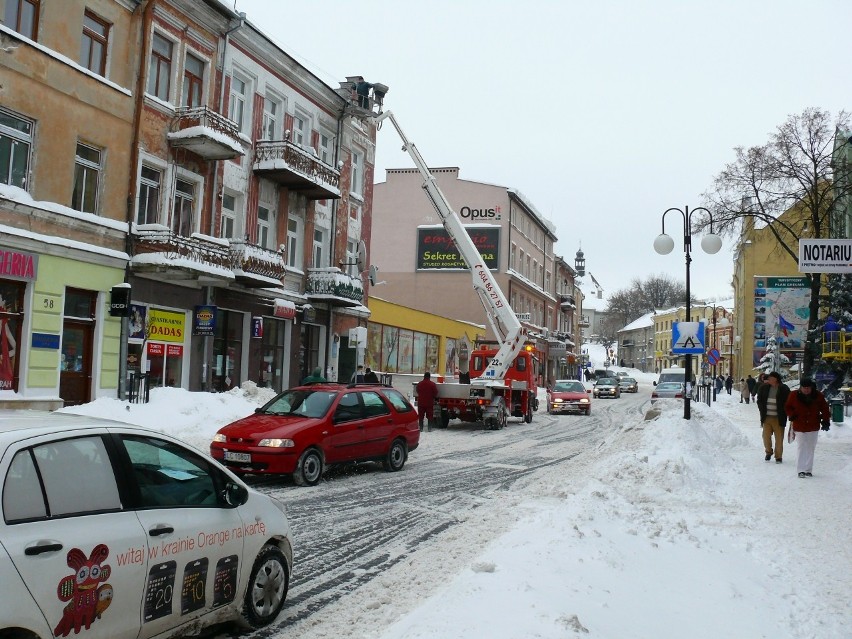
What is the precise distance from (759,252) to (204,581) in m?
64.8

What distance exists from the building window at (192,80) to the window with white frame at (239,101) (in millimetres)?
1527

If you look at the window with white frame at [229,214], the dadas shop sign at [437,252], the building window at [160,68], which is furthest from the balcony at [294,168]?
the dadas shop sign at [437,252]

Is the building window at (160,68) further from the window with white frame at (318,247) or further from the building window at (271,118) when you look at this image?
the window with white frame at (318,247)

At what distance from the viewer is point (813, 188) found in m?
29.9

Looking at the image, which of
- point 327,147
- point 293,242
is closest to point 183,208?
point 293,242

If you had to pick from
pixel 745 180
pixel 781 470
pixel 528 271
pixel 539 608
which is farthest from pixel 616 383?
pixel 539 608

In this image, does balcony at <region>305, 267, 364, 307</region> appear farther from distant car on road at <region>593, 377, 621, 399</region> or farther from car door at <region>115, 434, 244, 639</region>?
distant car on road at <region>593, 377, 621, 399</region>

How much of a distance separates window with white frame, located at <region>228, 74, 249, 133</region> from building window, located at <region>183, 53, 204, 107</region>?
60.1 inches

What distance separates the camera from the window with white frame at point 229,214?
2345 cm

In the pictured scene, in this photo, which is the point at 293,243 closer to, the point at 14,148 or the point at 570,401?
the point at 14,148

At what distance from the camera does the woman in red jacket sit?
13312mm

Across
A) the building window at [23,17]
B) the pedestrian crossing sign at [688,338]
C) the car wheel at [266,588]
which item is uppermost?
the building window at [23,17]

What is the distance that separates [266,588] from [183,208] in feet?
58.6

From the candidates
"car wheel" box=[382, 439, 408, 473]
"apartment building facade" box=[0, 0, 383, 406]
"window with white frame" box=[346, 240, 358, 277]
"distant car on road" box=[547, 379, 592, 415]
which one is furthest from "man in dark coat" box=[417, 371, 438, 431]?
"distant car on road" box=[547, 379, 592, 415]
